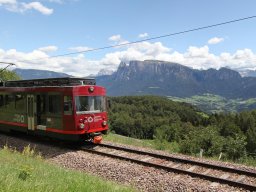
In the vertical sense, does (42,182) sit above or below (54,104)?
below

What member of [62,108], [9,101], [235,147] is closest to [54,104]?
[62,108]

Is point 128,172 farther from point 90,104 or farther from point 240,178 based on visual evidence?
point 90,104

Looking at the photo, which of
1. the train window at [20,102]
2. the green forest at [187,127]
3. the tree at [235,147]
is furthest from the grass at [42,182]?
the tree at [235,147]

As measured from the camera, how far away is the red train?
1588cm

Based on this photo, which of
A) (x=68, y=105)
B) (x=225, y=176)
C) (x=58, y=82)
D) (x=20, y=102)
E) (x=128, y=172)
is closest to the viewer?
(x=225, y=176)

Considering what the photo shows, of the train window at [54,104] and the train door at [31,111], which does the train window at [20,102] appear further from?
the train window at [54,104]

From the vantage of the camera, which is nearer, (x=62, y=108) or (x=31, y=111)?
(x=62, y=108)

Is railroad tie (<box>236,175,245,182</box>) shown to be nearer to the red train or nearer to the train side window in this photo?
the red train

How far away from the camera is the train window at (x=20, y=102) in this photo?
737 inches

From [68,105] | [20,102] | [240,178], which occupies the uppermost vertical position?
[20,102]

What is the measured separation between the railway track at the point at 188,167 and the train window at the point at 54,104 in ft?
8.00

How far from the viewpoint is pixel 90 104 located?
1678cm

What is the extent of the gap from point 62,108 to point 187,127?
77852mm

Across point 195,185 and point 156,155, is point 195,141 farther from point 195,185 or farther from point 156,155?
point 195,185
